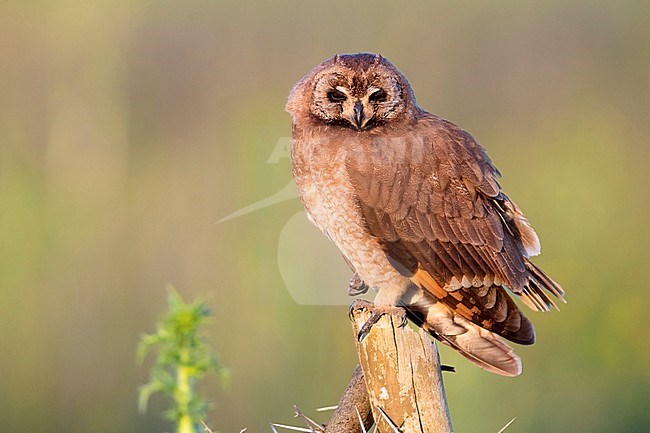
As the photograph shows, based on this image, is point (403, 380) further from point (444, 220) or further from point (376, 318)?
point (444, 220)

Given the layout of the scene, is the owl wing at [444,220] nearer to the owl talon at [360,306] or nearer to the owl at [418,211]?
the owl at [418,211]

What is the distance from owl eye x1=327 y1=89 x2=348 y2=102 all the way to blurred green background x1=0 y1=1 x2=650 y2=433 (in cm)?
141

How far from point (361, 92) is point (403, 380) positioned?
1079 millimetres

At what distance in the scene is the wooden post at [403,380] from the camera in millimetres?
2799

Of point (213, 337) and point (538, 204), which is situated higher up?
point (538, 204)

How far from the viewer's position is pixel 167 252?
6.30 metres

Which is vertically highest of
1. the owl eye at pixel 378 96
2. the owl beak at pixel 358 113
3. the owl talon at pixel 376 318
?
the owl eye at pixel 378 96

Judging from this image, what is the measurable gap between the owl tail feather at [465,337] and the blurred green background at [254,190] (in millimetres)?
1206

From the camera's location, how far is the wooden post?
280 cm

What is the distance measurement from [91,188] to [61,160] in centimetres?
30

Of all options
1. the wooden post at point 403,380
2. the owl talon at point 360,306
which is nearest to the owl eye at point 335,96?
the owl talon at point 360,306

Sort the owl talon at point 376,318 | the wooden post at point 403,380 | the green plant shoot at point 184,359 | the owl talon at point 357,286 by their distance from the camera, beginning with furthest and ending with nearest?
1. the owl talon at point 357,286
2. the owl talon at point 376,318
3. the wooden post at point 403,380
4. the green plant shoot at point 184,359

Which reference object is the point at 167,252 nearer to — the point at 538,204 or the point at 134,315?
the point at 134,315

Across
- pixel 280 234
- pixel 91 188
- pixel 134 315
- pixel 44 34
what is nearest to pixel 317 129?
pixel 280 234
